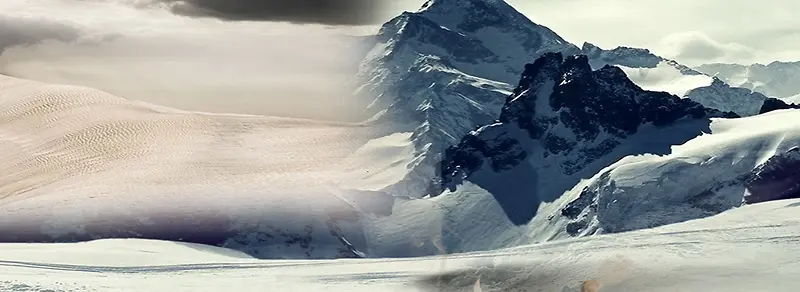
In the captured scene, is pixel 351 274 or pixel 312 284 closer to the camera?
pixel 312 284

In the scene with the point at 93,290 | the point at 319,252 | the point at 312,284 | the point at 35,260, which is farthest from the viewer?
the point at 319,252

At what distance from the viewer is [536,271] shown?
2734 inches

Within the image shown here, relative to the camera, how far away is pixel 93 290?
60.7 metres

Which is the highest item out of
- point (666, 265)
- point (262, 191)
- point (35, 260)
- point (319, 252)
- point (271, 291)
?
point (262, 191)

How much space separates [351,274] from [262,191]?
380ft

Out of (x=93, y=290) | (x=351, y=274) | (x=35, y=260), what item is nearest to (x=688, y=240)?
(x=351, y=274)

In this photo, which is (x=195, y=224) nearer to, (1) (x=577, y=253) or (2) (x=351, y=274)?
A: (2) (x=351, y=274)

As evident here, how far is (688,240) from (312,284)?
2831cm

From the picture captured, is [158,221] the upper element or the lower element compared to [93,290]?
upper

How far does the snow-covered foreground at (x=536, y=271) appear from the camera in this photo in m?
62.6

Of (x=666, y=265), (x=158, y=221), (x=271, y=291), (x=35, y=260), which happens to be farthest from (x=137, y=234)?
(x=666, y=265)

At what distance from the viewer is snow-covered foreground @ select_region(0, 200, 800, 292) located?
62.6 meters

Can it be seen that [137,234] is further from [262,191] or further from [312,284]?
[312,284]

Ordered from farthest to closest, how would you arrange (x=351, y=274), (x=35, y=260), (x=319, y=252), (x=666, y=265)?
(x=319, y=252) < (x=35, y=260) < (x=351, y=274) < (x=666, y=265)
